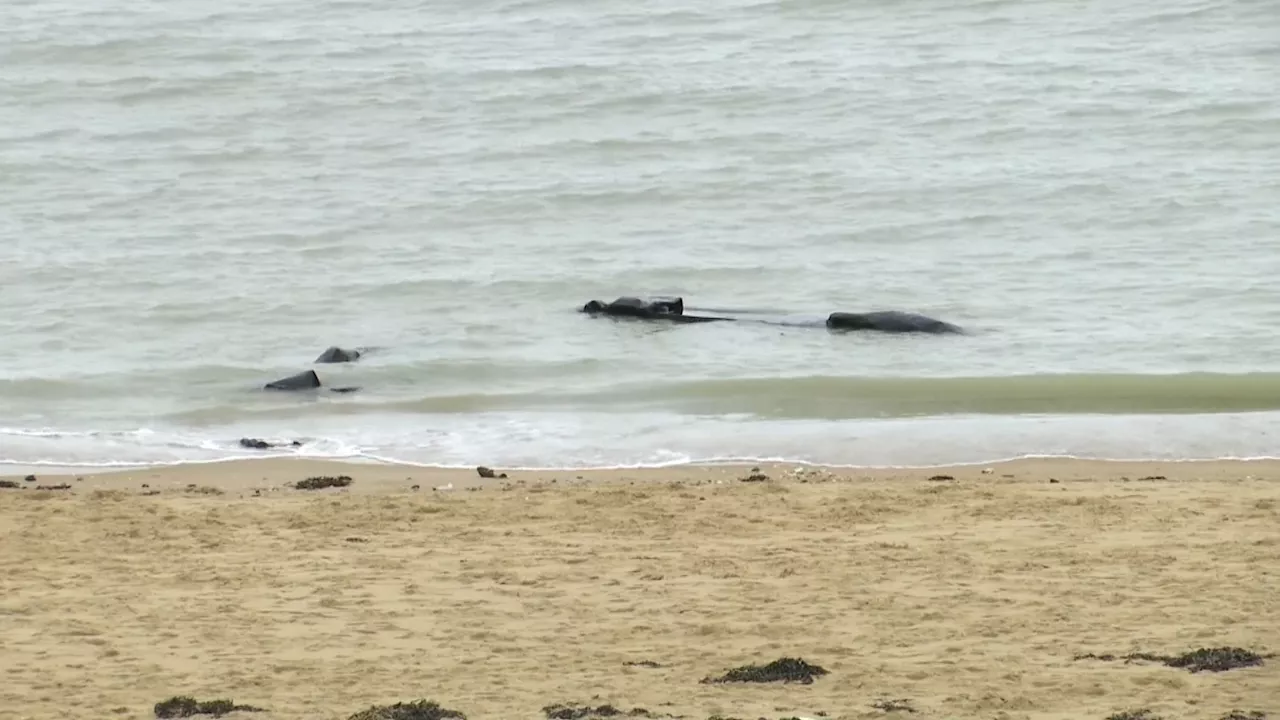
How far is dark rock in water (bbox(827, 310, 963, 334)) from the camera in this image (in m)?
18.7

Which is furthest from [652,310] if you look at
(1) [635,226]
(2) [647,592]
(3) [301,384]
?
(2) [647,592]

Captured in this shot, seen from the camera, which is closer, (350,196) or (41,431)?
(41,431)

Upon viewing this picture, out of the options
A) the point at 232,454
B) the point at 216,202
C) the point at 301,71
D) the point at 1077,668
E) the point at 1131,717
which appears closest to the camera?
the point at 1131,717

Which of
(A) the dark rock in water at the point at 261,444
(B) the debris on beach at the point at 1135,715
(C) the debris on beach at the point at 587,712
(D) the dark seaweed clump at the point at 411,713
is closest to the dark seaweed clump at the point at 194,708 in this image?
(D) the dark seaweed clump at the point at 411,713

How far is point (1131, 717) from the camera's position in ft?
25.4

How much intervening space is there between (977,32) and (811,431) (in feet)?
59.1

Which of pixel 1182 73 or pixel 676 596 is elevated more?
pixel 1182 73

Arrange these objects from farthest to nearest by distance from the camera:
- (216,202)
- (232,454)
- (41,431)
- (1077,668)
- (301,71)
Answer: (301,71) < (216,202) < (41,431) < (232,454) < (1077,668)

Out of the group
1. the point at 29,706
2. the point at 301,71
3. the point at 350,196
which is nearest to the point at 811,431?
the point at 29,706

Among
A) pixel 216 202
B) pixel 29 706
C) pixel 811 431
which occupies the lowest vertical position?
pixel 29 706

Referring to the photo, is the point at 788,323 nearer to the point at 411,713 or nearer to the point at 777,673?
the point at 777,673

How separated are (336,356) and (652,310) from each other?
10.7 feet

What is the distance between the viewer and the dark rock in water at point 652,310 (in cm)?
1941

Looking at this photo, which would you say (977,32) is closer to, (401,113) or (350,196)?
(401,113)
